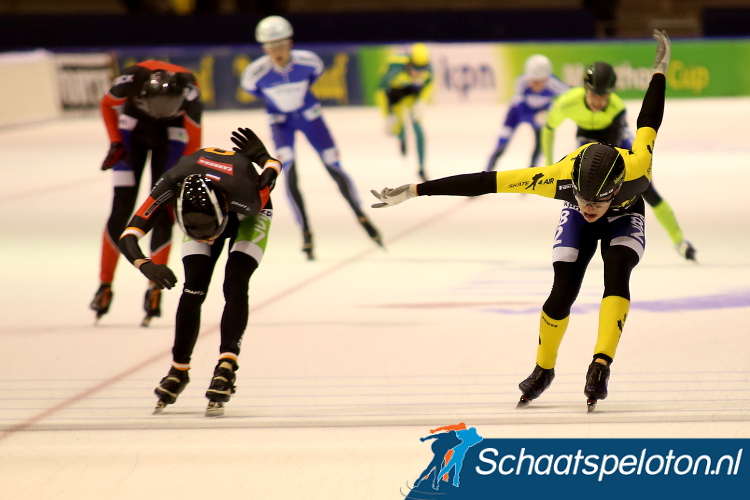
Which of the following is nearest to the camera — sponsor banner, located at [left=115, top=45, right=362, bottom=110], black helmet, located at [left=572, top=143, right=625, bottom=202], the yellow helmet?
black helmet, located at [left=572, top=143, right=625, bottom=202]

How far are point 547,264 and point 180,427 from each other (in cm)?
375

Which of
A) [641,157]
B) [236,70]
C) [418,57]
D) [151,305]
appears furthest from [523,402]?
[236,70]

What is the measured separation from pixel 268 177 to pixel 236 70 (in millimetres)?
15249

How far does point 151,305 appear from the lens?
5.71m

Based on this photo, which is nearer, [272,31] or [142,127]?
[142,127]

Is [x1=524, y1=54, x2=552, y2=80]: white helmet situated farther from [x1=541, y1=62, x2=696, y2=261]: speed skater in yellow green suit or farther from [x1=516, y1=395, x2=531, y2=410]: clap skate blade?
[x1=516, y1=395, x2=531, y2=410]: clap skate blade

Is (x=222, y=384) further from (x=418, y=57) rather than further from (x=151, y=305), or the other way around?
(x=418, y=57)

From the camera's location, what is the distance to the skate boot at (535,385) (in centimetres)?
403

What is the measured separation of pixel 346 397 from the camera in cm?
427

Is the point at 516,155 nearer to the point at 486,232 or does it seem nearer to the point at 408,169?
the point at 408,169

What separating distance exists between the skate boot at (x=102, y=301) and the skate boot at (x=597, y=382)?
9.86ft

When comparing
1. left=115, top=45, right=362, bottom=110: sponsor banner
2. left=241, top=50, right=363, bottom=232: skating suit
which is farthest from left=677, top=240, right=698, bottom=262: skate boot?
left=115, top=45, right=362, bottom=110: sponsor banner

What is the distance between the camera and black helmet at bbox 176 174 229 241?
12.7 ft

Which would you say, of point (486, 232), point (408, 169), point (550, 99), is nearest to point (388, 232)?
point (486, 232)
